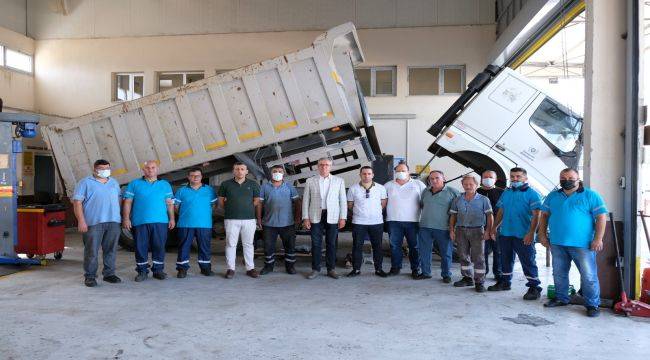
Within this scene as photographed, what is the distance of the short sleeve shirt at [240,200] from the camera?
6.27m

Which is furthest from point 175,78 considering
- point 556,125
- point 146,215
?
point 556,125

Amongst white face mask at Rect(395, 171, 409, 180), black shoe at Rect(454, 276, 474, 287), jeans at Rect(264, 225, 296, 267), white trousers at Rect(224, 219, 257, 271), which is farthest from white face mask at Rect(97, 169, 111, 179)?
black shoe at Rect(454, 276, 474, 287)

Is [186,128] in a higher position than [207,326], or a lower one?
higher

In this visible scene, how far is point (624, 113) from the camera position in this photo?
4.99 meters

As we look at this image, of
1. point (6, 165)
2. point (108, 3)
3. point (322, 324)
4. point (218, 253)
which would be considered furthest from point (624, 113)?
point (108, 3)

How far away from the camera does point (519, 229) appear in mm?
5449

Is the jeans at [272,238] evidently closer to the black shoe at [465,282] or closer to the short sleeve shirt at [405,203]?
the short sleeve shirt at [405,203]

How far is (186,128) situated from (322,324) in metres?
4.26

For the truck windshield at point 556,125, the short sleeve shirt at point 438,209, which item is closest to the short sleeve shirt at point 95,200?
the short sleeve shirt at point 438,209

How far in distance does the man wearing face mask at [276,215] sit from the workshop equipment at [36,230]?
3.14 meters

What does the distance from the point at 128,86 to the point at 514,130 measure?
1054 cm

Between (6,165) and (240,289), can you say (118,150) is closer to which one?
(6,165)

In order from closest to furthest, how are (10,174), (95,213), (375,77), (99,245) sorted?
(95,213) < (99,245) < (10,174) < (375,77)

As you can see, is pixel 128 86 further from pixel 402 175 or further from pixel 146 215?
pixel 402 175
